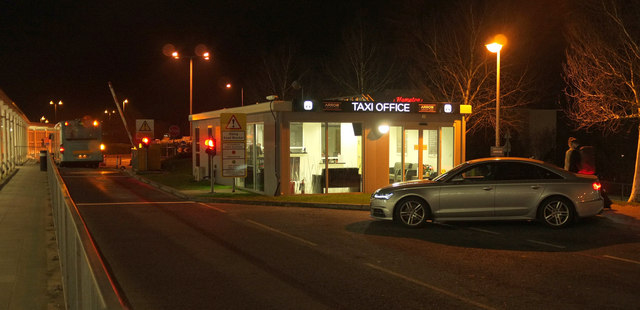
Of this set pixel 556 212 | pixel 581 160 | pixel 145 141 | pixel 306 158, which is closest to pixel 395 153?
pixel 306 158

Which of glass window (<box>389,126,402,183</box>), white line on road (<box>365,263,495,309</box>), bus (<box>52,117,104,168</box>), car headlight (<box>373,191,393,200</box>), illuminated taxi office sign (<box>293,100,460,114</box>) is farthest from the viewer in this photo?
bus (<box>52,117,104,168</box>)

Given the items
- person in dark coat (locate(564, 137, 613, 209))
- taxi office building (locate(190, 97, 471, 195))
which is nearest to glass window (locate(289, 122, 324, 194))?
taxi office building (locate(190, 97, 471, 195))

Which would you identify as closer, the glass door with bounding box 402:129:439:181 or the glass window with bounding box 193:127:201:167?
the glass door with bounding box 402:129:439:181

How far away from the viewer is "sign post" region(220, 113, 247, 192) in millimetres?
20422

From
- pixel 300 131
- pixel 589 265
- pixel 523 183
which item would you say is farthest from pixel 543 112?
pixel 589 265

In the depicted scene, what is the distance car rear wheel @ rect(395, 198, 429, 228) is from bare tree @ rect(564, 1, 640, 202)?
9365mm

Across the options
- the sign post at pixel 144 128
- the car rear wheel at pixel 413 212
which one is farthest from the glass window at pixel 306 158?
the sign post at pixel 144 128

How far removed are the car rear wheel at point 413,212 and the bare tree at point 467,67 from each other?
17.0 metres

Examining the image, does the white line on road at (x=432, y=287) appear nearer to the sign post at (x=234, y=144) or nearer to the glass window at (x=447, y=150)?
the sign post at (x=234, y=144)

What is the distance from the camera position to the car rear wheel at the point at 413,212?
12070 mm

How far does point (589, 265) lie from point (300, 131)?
12752mm

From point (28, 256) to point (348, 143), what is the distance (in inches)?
531

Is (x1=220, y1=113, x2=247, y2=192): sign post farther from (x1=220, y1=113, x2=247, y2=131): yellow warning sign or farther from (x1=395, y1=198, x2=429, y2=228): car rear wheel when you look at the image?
(x1=395, y1=198, x2=429, y2=228): car rear wheel

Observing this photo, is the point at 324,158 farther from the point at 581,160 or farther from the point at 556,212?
the point at 556,212
